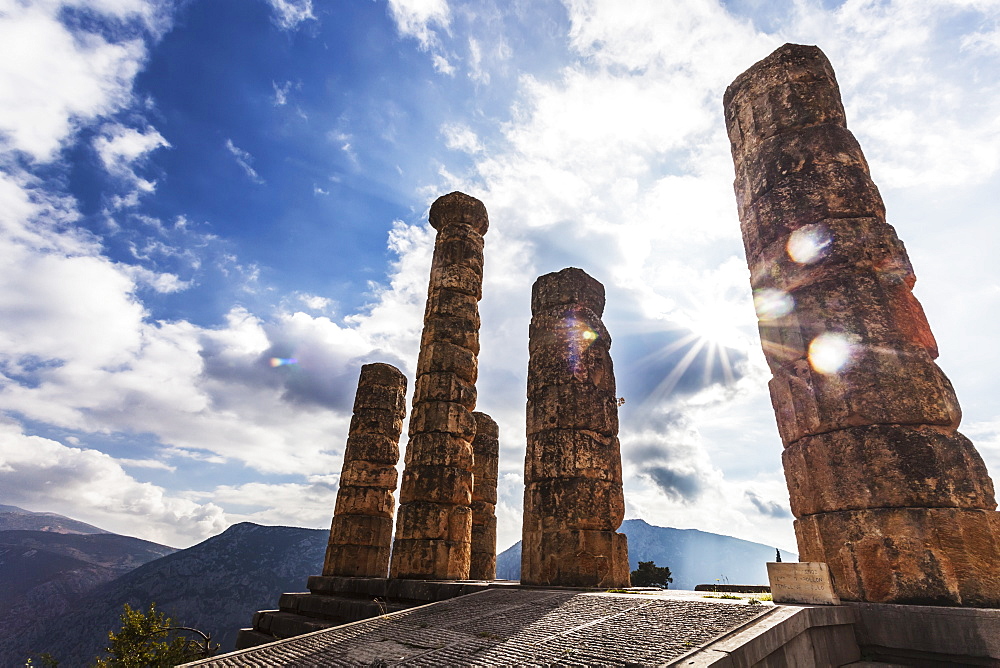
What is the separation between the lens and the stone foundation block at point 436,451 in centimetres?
1027

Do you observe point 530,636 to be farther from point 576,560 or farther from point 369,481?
point 369,481

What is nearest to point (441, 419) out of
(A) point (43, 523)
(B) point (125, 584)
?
(B) point (125, 584)

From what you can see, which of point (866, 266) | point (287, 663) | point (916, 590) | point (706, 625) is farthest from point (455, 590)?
point (866, 266)

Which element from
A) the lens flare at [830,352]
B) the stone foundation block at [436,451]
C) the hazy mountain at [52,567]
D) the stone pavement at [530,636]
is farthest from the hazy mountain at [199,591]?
the lens flare at [830,352]

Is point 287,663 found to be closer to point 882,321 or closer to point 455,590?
point 455,590

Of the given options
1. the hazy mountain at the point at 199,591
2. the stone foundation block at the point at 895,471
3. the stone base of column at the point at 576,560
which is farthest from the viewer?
the hazy mountain at the point at 199,591

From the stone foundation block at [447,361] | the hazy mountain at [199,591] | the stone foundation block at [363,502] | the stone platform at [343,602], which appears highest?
the stone foundation block at [447,361]

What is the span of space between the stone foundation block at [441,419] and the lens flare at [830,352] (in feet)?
23.8

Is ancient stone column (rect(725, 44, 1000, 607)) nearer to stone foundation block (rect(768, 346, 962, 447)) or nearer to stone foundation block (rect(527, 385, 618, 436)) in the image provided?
stone foundation block (rect(768, 346, 962, 447))

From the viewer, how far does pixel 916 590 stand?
3764mm

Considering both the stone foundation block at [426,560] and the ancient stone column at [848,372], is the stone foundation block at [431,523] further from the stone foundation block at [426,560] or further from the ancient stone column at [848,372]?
the ancient stone column at [848,372]

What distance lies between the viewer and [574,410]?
24.2 ft

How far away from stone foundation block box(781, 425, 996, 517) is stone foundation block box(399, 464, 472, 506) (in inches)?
273

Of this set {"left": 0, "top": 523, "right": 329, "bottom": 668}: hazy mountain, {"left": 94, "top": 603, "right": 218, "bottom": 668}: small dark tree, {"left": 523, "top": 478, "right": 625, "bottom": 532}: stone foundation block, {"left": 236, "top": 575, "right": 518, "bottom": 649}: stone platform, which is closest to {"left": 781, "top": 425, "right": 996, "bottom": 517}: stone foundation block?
{"left": 523, "top": 478, "right": 625, "bottom": 532}: stone foundation block
